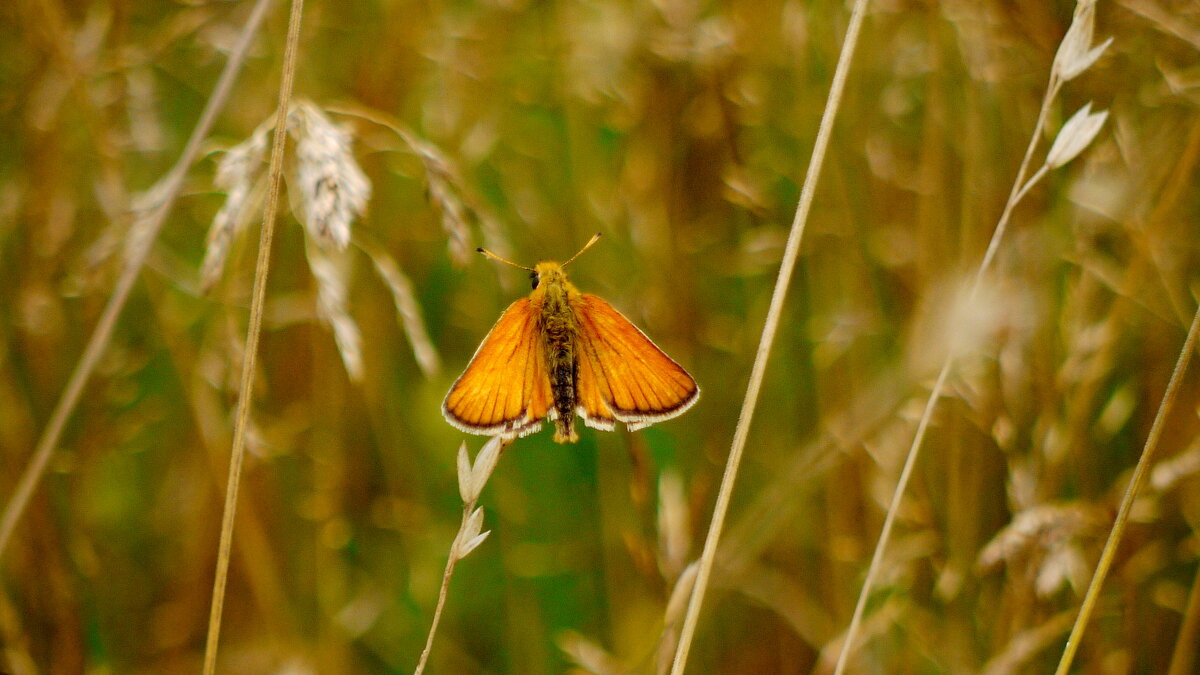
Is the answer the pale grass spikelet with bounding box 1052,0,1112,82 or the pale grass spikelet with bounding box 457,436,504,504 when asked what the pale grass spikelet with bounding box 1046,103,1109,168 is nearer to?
the pale grass spikelet with bounding box 1052,0,1112,82

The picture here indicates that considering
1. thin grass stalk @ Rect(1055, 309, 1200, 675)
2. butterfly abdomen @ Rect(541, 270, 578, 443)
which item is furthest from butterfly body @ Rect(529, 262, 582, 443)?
thin grass stalk @ Rect(1055, 309, 1200, 675)

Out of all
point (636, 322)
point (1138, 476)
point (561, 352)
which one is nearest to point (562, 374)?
point (561, 352)

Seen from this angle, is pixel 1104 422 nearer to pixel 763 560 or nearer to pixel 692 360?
pixel 763 560

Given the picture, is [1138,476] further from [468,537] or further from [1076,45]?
[468,537]

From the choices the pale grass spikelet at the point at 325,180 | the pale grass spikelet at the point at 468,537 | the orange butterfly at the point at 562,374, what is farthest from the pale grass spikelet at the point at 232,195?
the pale grass spikelet at the point at 468,537

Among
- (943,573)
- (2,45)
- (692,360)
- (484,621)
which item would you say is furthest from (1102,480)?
(2,45)
